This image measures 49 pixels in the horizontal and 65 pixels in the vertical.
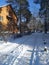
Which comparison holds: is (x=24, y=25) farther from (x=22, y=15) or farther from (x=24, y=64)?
(x=24, y=64)

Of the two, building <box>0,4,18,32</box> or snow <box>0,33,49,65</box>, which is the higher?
snow <box>0,33,49,65</box>

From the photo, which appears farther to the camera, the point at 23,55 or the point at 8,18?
the point at 8,18

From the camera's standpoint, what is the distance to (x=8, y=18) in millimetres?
53188

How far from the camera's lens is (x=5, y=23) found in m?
51.4

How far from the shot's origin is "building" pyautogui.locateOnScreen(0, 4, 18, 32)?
5116cm

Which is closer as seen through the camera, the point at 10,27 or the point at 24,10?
the point at 10,27

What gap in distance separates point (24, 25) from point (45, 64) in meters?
54.7

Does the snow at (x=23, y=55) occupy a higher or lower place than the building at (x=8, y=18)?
higher

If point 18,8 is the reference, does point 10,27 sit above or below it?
below

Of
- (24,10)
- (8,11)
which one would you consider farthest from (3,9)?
(24,10)

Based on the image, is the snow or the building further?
the building

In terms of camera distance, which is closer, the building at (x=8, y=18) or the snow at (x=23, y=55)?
the snow at (x=23, y=55)

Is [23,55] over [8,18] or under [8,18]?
over

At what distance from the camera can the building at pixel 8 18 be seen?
168 feet
